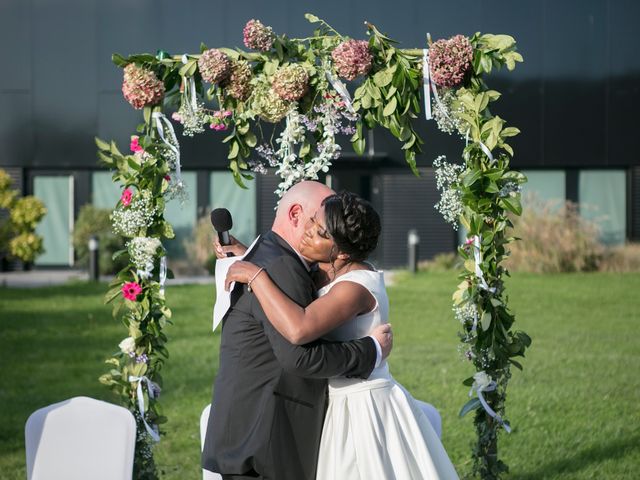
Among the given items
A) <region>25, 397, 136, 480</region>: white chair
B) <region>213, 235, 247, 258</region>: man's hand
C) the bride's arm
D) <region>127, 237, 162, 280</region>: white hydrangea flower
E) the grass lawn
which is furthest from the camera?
the grass lawn

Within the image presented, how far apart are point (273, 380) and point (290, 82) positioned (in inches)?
70.2

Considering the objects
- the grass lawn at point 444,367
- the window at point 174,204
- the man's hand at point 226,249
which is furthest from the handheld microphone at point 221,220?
the window at point 174,204

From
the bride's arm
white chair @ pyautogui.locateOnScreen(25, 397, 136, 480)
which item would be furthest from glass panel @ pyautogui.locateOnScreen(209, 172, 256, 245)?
the bride's arm

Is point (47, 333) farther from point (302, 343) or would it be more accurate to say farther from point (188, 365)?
point (302, 343)

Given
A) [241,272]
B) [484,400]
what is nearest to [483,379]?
[484,400]

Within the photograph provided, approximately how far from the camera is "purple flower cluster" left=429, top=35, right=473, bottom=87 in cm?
525

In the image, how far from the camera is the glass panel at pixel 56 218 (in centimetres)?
2583

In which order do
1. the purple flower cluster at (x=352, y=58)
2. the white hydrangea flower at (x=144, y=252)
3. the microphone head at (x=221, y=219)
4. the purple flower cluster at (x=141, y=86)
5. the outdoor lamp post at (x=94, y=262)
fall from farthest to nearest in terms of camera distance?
the outdoor lamp post at (x=94, y=262)
the white hydrangea flower at (x=144, y=252)
the purple flower cluster at (x=141, y=86)
the purple flower cluster at (x=352, y=58)
the microphone head at (x=221, y=219)

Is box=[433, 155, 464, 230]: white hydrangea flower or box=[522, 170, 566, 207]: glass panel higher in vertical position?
box=[522, 170, 566, 207]: glass panel

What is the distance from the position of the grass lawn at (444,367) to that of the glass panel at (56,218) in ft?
21.9

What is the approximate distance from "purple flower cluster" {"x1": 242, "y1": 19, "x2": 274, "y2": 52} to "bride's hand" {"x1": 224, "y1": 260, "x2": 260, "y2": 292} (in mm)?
1587

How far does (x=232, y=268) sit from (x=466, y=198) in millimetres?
1674

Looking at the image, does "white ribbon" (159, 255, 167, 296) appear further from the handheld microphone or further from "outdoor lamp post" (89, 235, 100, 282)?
"outdoor lamp post" (89, 235, 100, 282)

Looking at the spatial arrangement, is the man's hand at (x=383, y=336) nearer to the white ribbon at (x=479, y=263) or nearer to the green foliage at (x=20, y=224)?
the white ribbon at (x=479, y=263)
